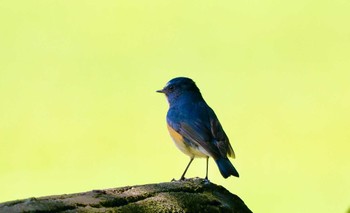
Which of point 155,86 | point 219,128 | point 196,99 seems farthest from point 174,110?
point 155,86

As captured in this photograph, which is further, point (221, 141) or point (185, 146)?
point (185, 146)

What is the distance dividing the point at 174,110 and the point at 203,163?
3.55 metres

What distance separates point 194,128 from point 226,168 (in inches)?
18.9

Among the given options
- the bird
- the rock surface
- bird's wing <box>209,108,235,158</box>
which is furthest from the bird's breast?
the rock surface

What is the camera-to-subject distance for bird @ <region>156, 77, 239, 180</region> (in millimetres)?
4309

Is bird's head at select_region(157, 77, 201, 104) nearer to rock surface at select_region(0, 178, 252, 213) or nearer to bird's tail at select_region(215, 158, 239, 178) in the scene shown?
bird's tail at select_region(215, 158, 239, 178)

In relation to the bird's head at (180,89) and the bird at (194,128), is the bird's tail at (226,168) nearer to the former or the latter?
the bird at (194,128)

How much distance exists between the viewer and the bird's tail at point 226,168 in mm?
4066

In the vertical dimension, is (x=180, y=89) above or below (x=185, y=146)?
above

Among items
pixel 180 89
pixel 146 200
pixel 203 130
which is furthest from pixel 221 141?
pixel 146 200

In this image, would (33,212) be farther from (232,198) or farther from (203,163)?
(203,163)

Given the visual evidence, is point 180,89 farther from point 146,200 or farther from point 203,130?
point 146,200

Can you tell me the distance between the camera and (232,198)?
9.52ft

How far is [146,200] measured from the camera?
2566mm
